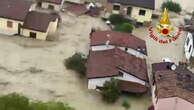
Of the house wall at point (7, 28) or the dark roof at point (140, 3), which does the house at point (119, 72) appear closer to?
the house wall at point (7, 28)

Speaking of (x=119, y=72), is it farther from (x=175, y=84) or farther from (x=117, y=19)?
(x=117, y=19)

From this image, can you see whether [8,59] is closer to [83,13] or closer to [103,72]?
[103,72]

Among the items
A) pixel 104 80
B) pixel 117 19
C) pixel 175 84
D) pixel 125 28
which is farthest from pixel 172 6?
pixel 175 84

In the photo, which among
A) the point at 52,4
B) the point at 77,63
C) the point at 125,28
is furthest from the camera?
the point at 52,4

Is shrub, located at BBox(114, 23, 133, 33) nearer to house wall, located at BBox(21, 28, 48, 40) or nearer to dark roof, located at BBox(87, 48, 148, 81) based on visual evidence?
dark roof, located at BBox(87, 48, 148, 81)

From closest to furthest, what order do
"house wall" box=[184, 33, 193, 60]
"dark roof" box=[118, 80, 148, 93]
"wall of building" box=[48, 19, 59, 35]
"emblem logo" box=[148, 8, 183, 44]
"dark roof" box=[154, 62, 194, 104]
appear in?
1. "dark roof" box=[154, 62, 194, 104]
2. "dark roof" box=[118, 80, 148, 93]
3. "house wall" box=[184, 33, 193, 60]
4. "wall of building" box=[48, 19, 59, 35]
5. "emblem logo" box=[148, 8, 183, 44]

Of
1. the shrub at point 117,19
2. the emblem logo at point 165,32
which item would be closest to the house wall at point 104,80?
the emblem logo at point 165,32

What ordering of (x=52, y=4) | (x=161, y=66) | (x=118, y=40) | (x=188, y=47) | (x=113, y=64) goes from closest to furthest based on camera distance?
(x=113, y=64)
(x=161, y=66)
(x=118, y=40)
(x=188, y=47)
(x=52, y=4)

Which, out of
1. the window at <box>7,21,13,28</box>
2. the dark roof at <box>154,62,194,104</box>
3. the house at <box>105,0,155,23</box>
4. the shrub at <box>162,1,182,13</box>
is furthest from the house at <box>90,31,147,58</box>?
the shrub at <box>162,1,182,13</box>
